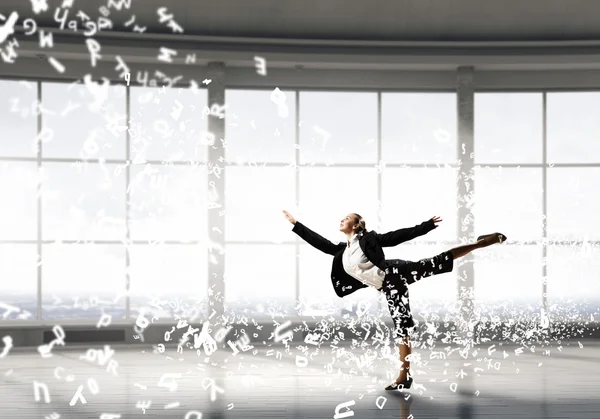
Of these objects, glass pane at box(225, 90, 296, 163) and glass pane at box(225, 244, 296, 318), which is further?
glass pane at box(225, 90, 296, 163)

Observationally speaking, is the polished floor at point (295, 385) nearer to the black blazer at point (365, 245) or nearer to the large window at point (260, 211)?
the black blazer at point (365, 245)

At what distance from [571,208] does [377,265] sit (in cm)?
3394

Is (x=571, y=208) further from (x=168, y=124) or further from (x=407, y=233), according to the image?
(x=407, y=233)

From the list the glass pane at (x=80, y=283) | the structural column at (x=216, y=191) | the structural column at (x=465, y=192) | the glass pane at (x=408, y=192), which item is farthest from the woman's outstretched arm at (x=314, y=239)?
the glass pane at (x=80, y=283)

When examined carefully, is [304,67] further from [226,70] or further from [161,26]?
[161,26]

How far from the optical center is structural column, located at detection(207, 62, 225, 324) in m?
10.9

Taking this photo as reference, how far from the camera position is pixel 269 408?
5.77m

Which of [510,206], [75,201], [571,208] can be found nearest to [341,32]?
[571,208]

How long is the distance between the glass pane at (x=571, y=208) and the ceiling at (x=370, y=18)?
1969 centimetres

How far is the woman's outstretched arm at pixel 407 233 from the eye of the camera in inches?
235

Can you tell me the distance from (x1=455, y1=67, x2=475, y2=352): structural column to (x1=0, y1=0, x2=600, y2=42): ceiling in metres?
0.89

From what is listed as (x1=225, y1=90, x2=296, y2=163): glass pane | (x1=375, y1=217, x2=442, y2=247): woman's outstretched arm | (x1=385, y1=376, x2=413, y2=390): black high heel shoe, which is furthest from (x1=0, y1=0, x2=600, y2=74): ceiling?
(x1=225, y1=90, x2=296, y2=163): glass pane

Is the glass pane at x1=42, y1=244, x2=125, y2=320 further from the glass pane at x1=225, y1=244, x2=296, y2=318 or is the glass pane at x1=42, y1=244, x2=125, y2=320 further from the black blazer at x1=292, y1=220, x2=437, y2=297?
the black blazer at x1=292, y1=220, x2=437, y2=297

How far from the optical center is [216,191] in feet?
36.7
